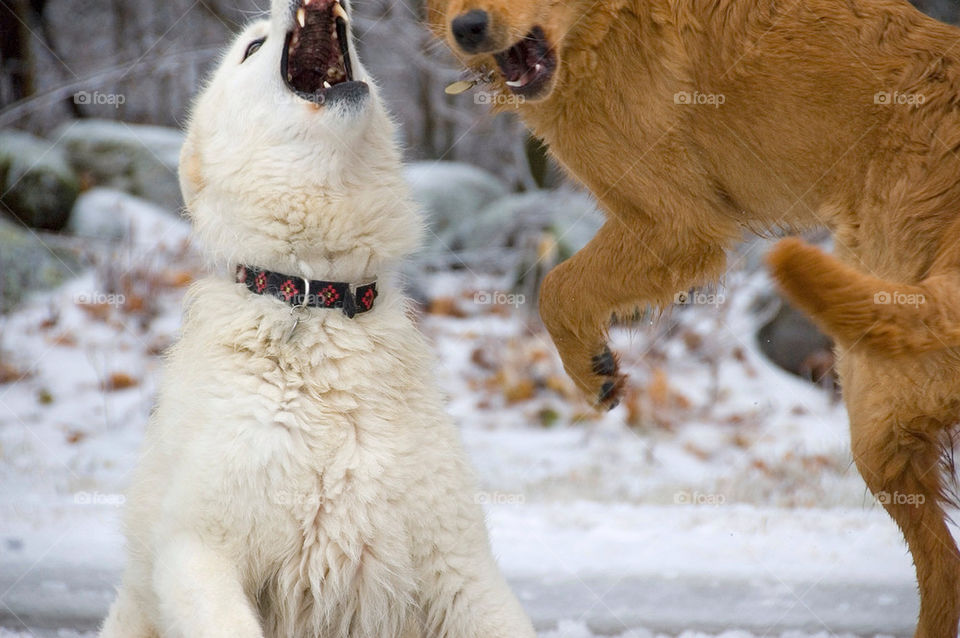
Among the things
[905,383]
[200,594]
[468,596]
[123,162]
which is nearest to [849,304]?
[905,383]

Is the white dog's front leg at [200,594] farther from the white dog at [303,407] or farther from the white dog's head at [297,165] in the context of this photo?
the white dog's head at [297,165]

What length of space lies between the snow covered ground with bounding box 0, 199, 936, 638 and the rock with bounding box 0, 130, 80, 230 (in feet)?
1.94

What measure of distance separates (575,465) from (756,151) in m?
3.38

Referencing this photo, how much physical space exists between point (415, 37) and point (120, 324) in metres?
3.35

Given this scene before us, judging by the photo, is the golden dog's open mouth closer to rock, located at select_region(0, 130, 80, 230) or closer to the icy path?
the icy path

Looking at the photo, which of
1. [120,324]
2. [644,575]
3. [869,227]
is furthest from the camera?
[120,324]

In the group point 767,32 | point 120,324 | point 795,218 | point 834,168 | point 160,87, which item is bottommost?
point 120,324

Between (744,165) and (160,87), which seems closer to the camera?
(744,165)

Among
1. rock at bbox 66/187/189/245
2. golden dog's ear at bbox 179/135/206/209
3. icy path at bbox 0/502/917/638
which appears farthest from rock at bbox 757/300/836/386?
golden dog's ear at bbox 179/135/206/209

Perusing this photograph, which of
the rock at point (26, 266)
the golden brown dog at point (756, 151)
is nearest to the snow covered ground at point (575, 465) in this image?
the rock at point (26, 266)

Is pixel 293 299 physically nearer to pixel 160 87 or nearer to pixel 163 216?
pixel 163 216

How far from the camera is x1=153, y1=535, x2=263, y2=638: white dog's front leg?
2207mm

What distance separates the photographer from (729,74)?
3.26 m

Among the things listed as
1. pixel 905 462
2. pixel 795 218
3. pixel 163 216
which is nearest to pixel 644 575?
pixel 905 462
